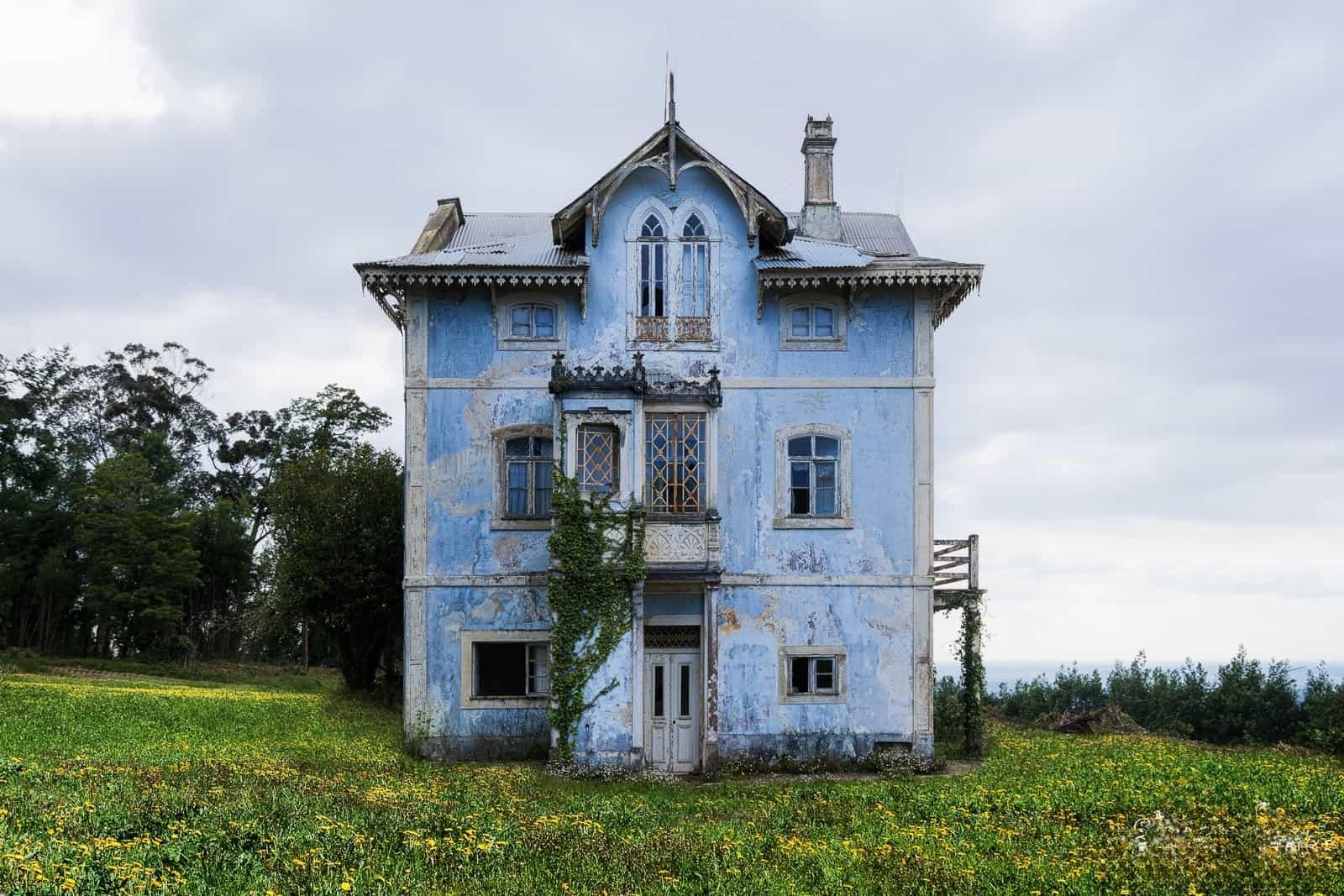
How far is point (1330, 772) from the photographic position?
18984 mm

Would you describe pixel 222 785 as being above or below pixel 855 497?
below

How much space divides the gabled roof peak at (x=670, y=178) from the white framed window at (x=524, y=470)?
12.8 feet

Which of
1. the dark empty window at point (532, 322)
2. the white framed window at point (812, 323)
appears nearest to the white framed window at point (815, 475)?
the white framed window at point (812, 323)

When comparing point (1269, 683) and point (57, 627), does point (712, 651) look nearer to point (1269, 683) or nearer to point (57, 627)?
point (1269, 683)

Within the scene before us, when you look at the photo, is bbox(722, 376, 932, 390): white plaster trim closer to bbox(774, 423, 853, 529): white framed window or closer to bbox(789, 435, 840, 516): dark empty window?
bbox(774, 423, 853, 529): white framed window

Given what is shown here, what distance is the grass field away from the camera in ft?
35.2

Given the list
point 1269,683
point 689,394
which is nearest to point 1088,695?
point 1269,683

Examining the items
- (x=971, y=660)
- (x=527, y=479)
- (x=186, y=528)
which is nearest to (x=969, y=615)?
(x=971, y=660)

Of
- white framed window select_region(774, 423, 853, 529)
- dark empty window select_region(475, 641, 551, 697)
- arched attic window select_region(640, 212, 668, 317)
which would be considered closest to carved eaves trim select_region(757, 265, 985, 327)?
arched attic window select_region(640, 212, 668, 317)

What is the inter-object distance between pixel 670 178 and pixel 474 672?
9.93 m

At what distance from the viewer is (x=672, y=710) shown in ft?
71.1

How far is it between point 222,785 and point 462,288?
10.6 metres

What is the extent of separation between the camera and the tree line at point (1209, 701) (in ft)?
85.3

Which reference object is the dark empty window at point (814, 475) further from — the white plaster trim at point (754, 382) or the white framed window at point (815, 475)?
the white plaster trim at point (754, 382)
